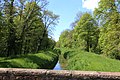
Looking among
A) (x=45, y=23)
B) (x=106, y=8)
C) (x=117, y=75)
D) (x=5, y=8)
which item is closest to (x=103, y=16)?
(x=106, y=8)

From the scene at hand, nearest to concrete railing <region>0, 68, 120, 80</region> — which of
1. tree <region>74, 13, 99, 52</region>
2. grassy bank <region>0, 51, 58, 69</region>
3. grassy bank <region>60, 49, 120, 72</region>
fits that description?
grassy bank <region>0, 51, 58, 69</region>

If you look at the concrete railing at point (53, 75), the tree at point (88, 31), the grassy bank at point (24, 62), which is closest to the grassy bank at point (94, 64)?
the grassy bank at point (24, 62)

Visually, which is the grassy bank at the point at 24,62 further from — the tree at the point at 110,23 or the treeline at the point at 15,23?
the tree at the point at 110,23

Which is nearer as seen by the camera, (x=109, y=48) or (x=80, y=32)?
(x=109, y=48)

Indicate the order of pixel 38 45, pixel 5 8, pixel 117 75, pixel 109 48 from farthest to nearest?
pixel 38 45 < pixel 109 48 < pixel 5 8 < pixel 117 75

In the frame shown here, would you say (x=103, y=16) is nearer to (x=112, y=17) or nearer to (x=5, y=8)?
(x=112, y=17)

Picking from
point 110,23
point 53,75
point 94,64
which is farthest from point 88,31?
point 53,75

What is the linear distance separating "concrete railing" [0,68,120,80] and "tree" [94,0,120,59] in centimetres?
2619

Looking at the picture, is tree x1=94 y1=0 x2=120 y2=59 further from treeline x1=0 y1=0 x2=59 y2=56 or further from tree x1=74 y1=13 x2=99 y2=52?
tree x1=74 y1=13 x2=99 y2=52

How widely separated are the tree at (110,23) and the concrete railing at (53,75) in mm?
26191

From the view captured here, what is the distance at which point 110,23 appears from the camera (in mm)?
36031

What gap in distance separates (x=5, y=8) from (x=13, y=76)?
22.1 metres

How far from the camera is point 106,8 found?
37.2m

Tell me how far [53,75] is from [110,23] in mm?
31111
